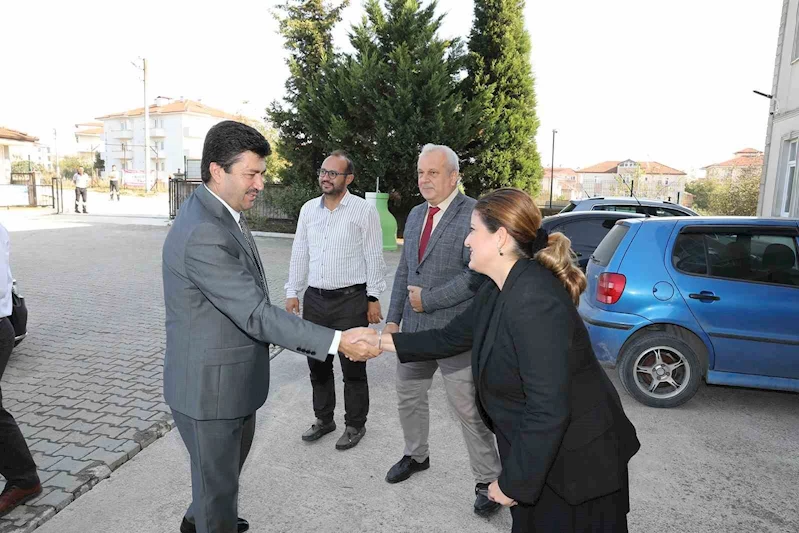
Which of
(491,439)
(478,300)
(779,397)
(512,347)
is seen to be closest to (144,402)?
(491,439)

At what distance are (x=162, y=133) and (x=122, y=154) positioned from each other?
12.5 m

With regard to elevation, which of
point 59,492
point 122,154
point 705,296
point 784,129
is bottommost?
point 59,492

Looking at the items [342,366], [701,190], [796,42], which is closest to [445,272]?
[342,366]

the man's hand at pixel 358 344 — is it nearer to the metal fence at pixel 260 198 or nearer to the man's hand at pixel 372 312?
the man's hand at pixel 372 312

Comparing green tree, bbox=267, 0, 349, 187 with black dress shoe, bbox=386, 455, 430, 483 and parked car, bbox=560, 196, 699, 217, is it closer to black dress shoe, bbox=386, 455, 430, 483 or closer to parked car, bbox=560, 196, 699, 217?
parked car, bbox=560, 196, 699, 217

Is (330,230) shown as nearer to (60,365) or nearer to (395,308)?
(395,308)

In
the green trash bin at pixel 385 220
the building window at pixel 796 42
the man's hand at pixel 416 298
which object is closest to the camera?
the man's hand at pixel 416 298

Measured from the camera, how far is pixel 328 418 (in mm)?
4367

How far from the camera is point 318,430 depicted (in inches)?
169

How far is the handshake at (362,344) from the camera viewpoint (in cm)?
270

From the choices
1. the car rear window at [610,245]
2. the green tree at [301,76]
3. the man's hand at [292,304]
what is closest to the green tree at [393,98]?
the green tree at [301,76]

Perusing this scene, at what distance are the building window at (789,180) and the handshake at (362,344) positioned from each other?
1544 centimetres

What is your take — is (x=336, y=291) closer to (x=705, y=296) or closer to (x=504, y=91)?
(x=705, y=296)

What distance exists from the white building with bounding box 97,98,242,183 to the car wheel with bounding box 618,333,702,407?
83883 millimetres
